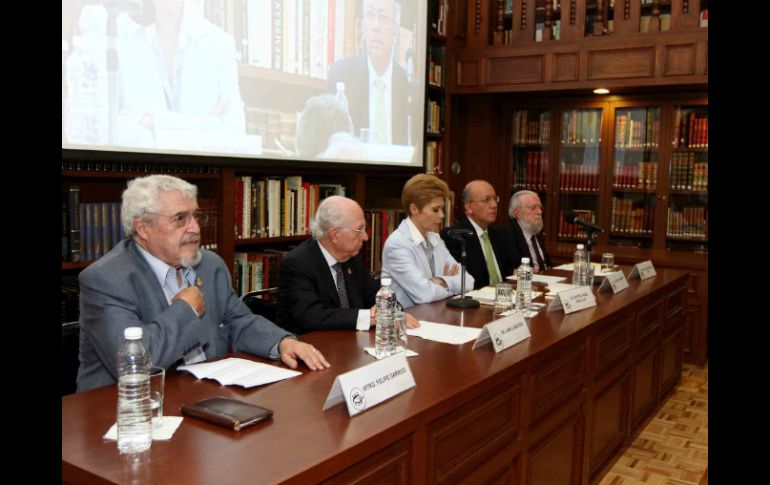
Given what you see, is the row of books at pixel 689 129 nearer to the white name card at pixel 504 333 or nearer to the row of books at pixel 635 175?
the row of books at pixel 635 175

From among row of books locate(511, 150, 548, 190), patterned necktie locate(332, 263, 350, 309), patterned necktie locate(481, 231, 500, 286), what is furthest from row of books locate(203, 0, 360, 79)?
row of books locate(511, 150, 548, 190)

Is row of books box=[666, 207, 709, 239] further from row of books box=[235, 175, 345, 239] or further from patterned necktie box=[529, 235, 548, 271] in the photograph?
row of books box=[235, 175, 345, 239]

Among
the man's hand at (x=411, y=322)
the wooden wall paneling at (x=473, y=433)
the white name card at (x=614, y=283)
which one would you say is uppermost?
the white name card at (x=614, y=283)

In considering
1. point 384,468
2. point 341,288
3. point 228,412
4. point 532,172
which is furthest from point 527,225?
point 228,412

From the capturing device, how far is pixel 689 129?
5906 millimetres

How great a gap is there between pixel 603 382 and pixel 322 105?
2.48 metres

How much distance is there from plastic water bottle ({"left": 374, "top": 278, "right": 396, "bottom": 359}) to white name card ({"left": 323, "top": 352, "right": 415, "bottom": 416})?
378 mm

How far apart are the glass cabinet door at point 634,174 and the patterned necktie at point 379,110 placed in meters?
2.36

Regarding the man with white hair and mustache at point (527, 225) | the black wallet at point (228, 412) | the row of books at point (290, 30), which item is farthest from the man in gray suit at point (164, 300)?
the man with white hair and mustache at point (527, 225)

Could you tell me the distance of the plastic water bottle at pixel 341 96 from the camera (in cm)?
463

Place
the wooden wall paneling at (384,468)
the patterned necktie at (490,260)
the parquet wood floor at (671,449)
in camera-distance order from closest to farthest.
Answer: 1. the wooden wall paneling at (384,468)
2. the parquet wood floor at (671,449)
3. the patterned necktie at (490,260)
